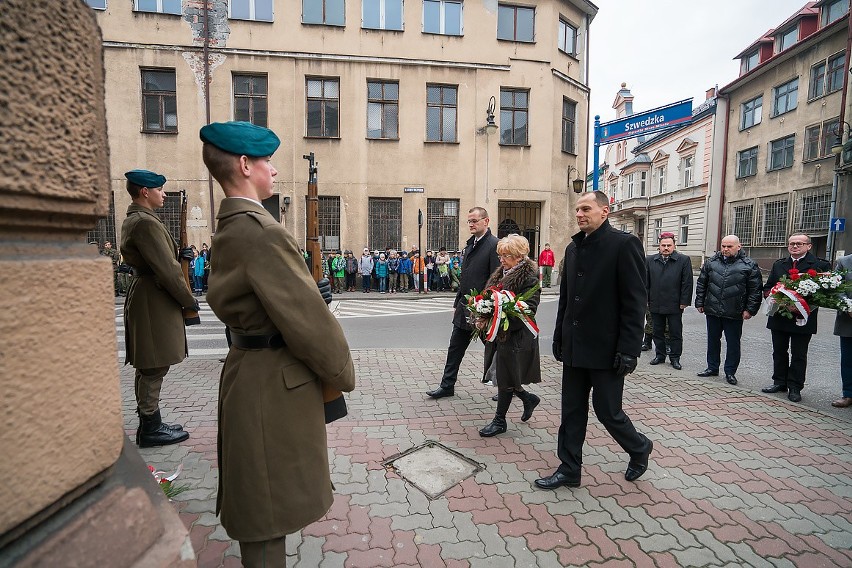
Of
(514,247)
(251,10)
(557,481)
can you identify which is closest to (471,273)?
(514,247)

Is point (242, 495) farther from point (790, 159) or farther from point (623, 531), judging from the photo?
point (790, 159)

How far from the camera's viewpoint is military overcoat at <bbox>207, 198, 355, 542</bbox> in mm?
1760

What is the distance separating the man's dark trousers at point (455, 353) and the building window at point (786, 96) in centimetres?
3052

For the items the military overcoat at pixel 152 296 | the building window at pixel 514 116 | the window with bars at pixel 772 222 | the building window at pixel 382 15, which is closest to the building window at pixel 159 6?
the building window at pixel 382 15

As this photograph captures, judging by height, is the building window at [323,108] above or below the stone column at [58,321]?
above

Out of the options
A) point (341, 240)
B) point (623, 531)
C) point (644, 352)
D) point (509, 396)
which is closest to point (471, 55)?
point (341, 240)

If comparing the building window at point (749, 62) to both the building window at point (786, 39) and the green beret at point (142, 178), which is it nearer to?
the building window at point (786, 39)

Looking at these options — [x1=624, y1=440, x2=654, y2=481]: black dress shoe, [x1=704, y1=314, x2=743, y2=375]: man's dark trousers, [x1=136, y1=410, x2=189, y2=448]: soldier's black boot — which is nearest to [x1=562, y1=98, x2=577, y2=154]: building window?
[x1=704, y1=314, x2=743, y2=375]: man's dark trousers

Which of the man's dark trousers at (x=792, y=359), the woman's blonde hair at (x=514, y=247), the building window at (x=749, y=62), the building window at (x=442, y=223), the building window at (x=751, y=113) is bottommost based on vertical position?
the man's dark trousers at (x=792, y=359)

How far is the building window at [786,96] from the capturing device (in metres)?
25.2

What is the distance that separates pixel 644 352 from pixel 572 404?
5468 millimetres

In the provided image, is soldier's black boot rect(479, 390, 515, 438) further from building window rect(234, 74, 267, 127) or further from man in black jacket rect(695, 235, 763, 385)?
building window rect(234, 74, 267, 127)

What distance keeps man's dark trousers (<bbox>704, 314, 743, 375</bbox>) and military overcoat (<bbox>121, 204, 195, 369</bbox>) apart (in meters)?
6.69

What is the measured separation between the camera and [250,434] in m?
1.85
